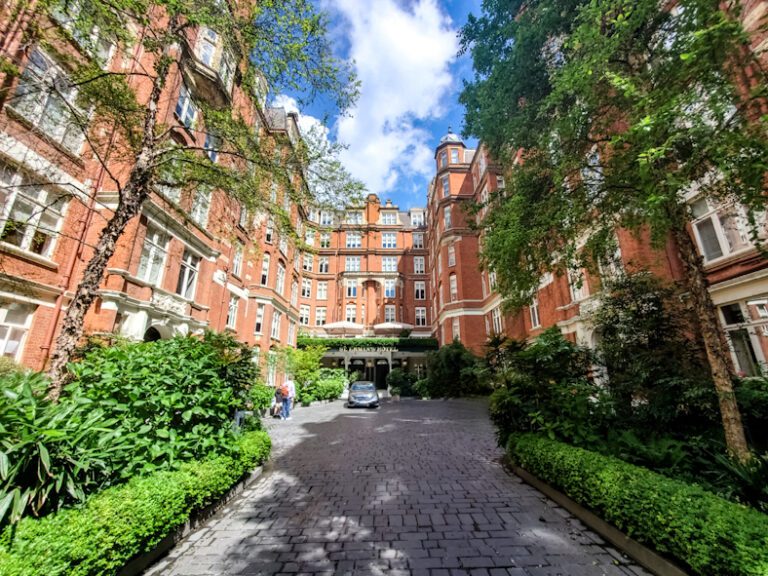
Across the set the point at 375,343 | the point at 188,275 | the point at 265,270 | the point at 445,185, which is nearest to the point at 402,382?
the point at 375,343

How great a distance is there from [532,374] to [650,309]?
10.2 feet

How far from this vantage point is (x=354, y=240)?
143ft

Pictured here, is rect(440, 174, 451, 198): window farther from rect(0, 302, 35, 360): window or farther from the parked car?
rect(0, 302, 35, 360): window

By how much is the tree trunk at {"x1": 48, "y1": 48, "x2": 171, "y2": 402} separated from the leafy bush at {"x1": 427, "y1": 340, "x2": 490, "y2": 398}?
2137cm

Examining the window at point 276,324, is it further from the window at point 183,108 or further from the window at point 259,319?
the window at point 183,108

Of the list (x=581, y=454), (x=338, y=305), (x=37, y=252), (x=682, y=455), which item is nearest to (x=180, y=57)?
(x=37, y=252)

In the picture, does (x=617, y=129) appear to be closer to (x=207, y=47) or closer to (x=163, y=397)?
(x=163, y=397)

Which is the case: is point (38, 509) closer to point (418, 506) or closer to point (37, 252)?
point (418, 506)

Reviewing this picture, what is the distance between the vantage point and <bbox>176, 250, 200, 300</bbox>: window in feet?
46.2

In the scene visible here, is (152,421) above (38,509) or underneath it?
above

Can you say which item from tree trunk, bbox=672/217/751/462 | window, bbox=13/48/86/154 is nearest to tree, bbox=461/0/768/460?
tree trunk, bbox=672/217/751/462

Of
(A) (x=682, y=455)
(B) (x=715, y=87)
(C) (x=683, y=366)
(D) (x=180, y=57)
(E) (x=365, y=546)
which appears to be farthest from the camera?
(D) (x=180, y=57)

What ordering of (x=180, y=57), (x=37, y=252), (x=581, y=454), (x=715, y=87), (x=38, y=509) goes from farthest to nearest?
(x=180, y=57)
(x=37, y=252)
(x=581, y=454)
(x=715, y=87)
(x=38, y=509)

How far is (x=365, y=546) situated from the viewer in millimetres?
3818
